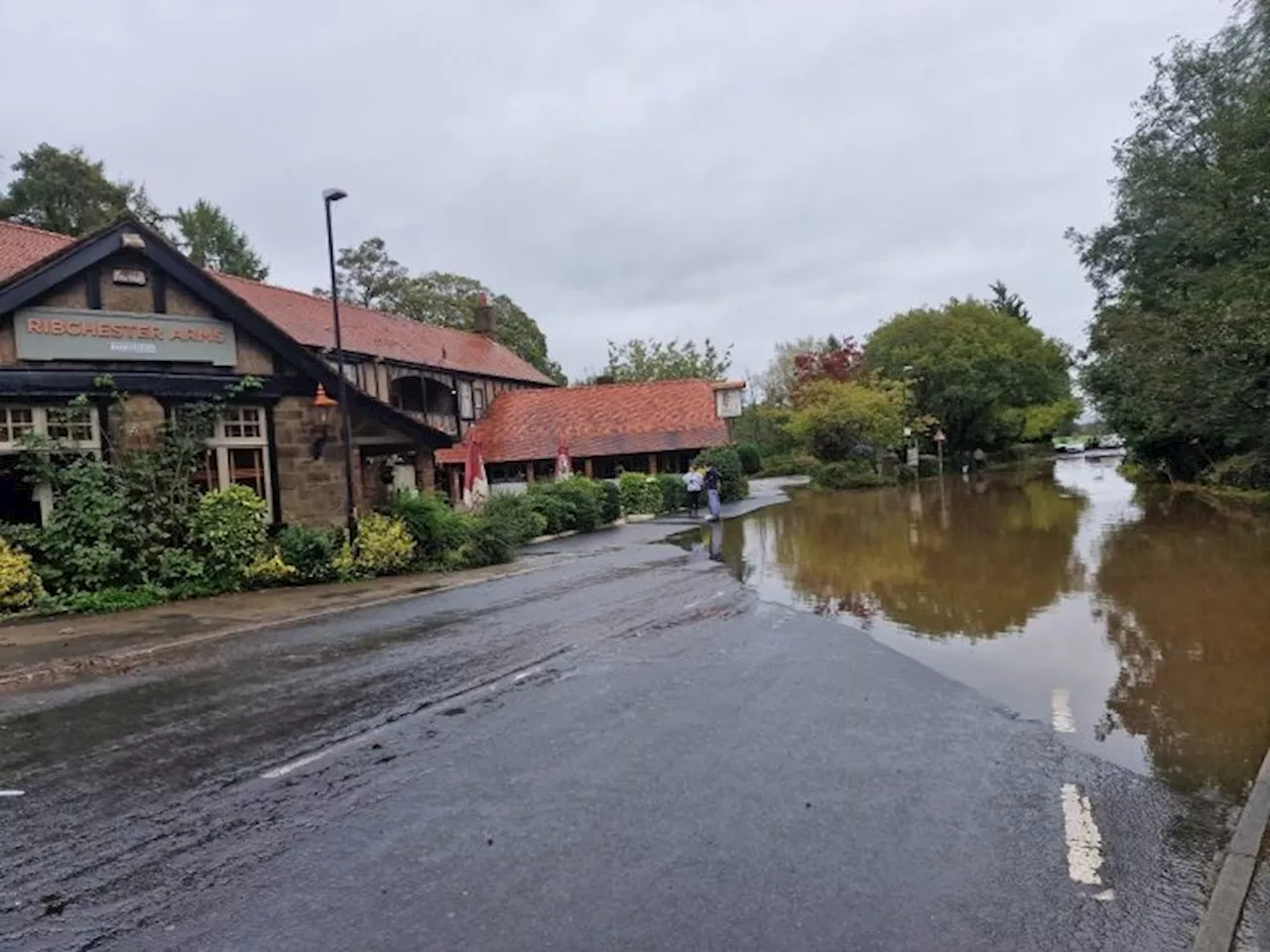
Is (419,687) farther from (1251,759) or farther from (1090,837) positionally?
(1251,759)

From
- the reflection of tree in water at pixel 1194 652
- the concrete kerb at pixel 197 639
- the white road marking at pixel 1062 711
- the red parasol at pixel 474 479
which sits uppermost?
the red parasol at pixel 474 479

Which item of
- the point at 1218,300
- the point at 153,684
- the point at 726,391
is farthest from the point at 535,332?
the point at 153,684

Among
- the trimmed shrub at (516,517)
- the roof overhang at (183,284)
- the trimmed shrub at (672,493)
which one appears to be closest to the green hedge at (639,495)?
the trimmed shrub at (672,493)

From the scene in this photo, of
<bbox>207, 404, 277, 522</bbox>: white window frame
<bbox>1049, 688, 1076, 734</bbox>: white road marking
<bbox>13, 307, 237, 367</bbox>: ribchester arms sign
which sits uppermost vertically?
<bbox>13, 307, 237, 367</bbox>: ribchester arms sign

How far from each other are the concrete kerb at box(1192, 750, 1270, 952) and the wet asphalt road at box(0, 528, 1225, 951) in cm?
10

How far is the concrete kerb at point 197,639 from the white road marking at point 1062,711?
8982 mm

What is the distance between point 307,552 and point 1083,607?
12074 millimetres

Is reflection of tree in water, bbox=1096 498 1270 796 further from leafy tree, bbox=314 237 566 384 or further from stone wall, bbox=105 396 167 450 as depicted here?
leafy tree, bbox=314 237 566 384

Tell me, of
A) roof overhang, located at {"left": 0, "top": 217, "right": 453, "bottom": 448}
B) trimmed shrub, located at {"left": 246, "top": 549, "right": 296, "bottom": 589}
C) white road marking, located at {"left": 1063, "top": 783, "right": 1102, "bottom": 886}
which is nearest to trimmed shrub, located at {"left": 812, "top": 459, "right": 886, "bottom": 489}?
roof overhang, located at {"left": 0, "top": 217, "right": 453, "bottom": 448}

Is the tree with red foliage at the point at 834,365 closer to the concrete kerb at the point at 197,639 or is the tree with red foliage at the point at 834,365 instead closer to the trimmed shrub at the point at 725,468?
the trimmed shrub at the point at 725,468

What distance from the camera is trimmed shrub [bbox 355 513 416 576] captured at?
16797 millimetres

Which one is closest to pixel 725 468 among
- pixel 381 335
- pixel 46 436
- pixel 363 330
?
pixel 381 335

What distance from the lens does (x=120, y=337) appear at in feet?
49.4

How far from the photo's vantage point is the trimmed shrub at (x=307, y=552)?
16.0 m
